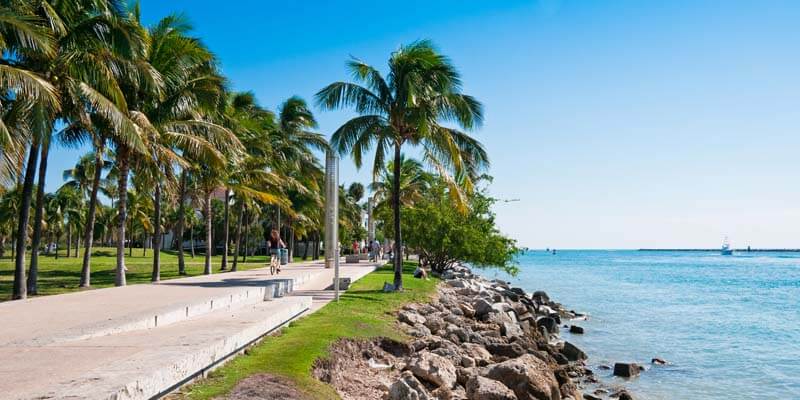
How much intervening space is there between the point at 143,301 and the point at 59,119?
756 cm

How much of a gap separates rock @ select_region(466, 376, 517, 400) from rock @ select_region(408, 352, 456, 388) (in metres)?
Result: 0.50

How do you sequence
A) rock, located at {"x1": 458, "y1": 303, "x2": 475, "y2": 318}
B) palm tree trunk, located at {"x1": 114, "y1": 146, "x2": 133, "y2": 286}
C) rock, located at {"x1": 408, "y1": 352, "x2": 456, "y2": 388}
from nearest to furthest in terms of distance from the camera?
rock, located at {"x1": 408, "y1": 352, "x2": 456, "y2": 388} → rock, located at {"x1": 458, "y1": 303, "x2": 475, "y2": 318} → palm tree trunk, located at {"x1": 114, "y1": 146, "x2": 133, "y2": 286}

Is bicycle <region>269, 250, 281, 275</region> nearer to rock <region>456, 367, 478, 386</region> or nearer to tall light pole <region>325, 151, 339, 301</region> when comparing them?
tall light pole <region>325, 151, 339, 301</region>

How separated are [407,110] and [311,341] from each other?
33.8 ft

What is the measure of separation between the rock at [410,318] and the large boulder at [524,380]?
3928 mm

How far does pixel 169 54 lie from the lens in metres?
20.7

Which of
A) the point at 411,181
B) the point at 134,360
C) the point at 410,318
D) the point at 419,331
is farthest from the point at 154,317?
the point at 411,181

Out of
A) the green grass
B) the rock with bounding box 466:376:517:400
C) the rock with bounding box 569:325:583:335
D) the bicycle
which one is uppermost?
the bicycle

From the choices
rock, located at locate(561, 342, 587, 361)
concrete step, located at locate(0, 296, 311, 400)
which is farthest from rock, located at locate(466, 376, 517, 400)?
rock, located at locate(561, 342, 587, 361)

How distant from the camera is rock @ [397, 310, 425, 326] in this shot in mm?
13710

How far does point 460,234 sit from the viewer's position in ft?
101

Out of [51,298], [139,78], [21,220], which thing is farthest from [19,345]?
[139,78]

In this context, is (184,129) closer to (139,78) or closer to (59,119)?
(139,78)

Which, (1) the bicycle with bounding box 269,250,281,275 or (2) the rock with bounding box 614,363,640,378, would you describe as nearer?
(2) the rock with bounding box 614,363,640,378
